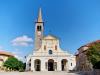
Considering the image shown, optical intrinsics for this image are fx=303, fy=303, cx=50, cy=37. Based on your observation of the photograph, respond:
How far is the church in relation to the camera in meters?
87.1

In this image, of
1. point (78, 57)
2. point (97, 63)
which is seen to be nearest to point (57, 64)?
point (78, 57)

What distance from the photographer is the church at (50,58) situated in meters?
87.1

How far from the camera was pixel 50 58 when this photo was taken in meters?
87.9

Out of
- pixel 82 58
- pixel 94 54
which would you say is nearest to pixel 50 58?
pixel 82 58

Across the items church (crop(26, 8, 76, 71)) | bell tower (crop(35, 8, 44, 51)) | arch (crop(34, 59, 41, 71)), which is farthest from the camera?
bell tower (crop(35, 8, 44, 51))

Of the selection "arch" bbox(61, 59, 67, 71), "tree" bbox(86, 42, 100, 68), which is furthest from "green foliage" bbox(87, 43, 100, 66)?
"arch" bbox(61, 59, 67, 71)

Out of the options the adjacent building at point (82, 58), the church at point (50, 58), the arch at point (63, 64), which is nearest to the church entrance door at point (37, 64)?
the church at point (50, 58)

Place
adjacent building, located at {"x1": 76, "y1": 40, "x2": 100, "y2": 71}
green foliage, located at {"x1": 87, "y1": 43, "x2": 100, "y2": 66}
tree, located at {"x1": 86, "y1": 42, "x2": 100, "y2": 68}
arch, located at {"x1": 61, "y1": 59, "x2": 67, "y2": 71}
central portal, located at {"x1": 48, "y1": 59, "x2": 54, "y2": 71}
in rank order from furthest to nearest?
adjacent building, located at {"x1": 76, "y1": 40, "x2": 100, "y2": 71} → central portal, located at {"x1": 48, "y1": 59, "x2": 54, "y2": 71} → arch, located at {"x1": 61, "y1": 59, "x2": 67, "y2": 71} → green foliage, located at {"x1": 87, "y1": 43, "x2": 100, "y2": 66} → tree, located at {"x1": 86, "y1": 42, "x2": 100, "y2": 68}

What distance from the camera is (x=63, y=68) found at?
8981cm

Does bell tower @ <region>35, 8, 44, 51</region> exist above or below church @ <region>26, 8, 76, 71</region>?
above

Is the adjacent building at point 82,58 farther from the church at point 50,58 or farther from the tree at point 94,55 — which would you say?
the tree at point 94,55

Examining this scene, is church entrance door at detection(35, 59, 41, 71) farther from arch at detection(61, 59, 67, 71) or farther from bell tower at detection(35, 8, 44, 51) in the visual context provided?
arch at detection(61, 59, 67, 71)

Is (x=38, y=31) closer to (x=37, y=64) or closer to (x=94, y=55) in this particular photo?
(x=37, y=64)

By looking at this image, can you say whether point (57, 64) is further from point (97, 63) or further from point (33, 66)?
point (97, 63)
